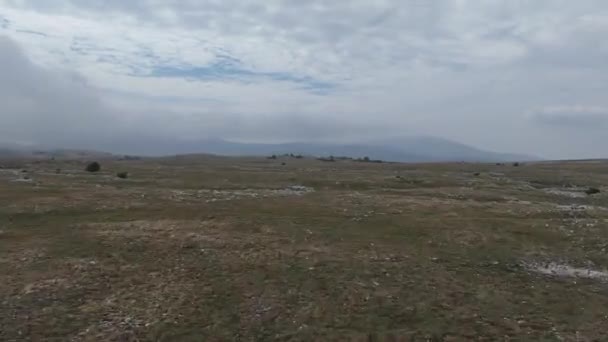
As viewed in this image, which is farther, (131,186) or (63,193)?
(131,186)

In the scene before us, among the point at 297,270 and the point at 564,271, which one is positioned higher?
the point at 564,271

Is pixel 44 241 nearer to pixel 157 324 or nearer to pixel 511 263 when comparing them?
pixel 157 324

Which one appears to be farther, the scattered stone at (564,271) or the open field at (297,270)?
the scattered stone at (564,271)

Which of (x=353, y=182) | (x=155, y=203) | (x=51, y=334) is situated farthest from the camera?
(x=353, y=182)

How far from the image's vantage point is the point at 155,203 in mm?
50406

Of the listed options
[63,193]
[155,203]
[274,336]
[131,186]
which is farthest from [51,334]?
[131,186]

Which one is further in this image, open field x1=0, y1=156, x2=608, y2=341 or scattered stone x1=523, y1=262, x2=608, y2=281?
scattered stone x1=523, y1=262, x2=608, y2=281

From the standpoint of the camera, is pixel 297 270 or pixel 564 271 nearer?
pixel 297 270

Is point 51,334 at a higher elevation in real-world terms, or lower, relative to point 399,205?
lower

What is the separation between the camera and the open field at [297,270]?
22500 mm

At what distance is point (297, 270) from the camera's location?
2991 cm

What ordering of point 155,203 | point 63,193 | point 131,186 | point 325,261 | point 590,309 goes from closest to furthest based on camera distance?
point 590,309 → point 325,261 → point 155,203 → point 63,193 → point 131,186

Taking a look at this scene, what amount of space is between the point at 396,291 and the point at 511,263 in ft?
33.4

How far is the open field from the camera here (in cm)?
2250
